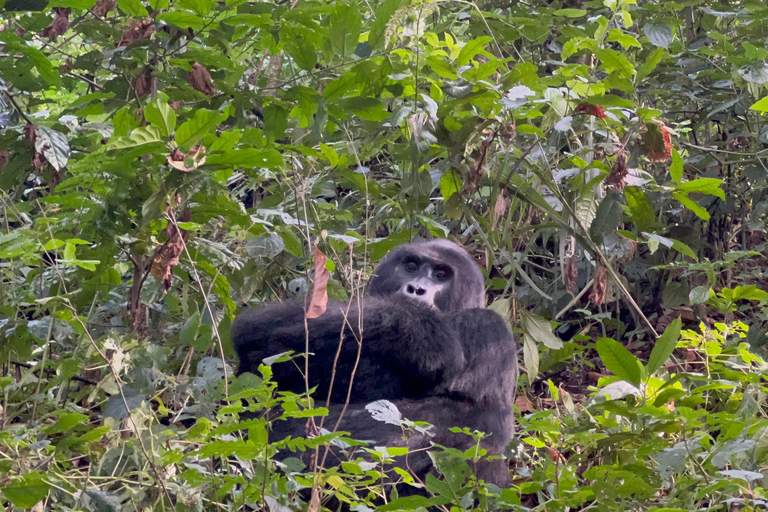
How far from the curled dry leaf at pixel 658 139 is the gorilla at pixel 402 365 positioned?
3.17 feet

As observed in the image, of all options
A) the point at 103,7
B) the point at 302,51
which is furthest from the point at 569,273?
the point at 103,7

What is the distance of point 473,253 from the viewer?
16.4 feet

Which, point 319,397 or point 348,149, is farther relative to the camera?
point 348,149

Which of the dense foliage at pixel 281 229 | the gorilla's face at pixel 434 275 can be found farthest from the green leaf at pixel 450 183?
the gorilla's face at pixel 434 275

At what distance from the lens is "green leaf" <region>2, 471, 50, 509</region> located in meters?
1.82

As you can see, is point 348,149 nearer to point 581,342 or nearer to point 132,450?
point 132,450

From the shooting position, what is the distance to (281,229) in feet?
10.5

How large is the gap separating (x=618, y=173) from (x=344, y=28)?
1.27 m

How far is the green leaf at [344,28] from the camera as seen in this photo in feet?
8.45

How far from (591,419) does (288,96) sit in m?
1.56

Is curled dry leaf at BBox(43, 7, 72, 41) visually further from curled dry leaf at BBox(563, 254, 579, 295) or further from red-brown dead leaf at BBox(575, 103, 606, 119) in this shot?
curled dry leaf at BBox(563, 254, 579, 295)

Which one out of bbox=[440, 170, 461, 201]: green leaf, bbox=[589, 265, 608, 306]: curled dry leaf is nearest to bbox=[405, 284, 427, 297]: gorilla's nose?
bbox=[440, 170, 461, 201]: green leaf

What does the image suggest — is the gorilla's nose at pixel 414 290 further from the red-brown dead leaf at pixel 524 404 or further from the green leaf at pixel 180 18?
the green leaf at pixel 180 18

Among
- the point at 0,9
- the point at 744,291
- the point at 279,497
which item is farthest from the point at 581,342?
the point at 0,9
